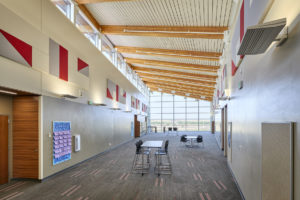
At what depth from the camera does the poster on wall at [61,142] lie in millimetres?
5496

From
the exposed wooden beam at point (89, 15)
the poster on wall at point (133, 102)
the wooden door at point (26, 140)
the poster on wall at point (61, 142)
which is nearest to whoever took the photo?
the wooden door at point (26, 140)

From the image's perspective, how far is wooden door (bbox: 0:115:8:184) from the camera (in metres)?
4.81

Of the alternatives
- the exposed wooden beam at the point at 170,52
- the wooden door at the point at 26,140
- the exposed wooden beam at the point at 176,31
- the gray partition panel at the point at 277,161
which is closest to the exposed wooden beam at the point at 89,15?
the exposed wooden beam at the point at 176,31

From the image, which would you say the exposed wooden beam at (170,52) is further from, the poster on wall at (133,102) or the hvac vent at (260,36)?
the hvac vent at (260,36)

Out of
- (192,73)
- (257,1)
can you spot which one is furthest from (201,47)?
(257,1)

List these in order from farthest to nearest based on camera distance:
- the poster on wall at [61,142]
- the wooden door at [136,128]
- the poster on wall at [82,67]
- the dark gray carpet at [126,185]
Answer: the wooden door at [136,128] < the poster on wall at [82,67] < the poster on wall at [61,142] < the dark gray carpet at [126,185]

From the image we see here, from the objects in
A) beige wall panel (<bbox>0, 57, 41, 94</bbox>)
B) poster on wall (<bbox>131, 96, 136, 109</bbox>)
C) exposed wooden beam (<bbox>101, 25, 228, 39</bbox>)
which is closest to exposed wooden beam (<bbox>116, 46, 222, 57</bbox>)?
Result: exposed wooden beam (<bbox>101, 25, 228, 39</bbox>)

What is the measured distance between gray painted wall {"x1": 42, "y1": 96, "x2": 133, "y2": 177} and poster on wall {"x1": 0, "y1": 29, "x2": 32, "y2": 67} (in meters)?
1.16

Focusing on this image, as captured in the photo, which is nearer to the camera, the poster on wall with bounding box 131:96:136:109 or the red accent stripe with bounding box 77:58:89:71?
the red accent stripe with bounding box 77:58:89:71

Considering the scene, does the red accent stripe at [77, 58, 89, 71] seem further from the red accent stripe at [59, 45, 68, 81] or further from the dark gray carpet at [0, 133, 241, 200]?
the dark gray carpet at [0, 133, 241, 200]

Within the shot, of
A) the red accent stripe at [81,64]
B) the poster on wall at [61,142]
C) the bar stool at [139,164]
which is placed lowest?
the bar stool at [139,164]

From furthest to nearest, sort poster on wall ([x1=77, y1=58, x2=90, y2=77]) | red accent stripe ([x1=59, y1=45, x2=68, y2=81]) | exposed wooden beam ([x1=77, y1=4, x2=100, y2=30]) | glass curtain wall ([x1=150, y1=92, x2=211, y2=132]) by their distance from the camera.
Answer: glass curtain wall ([x1=150, y1=92, x2=211, y2=132]), exposed wooden beam ([x1=77, y1=4, x2=100, y2=30]), poster on wall ([x1=77, y1=58, x2=90, y2=77]), red accent stripe ([x1=59, y1=45, x2=68, y2=81])

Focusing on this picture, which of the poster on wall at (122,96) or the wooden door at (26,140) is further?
the poster on wall at (122,96)

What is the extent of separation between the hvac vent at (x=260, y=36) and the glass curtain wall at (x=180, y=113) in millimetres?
21349
